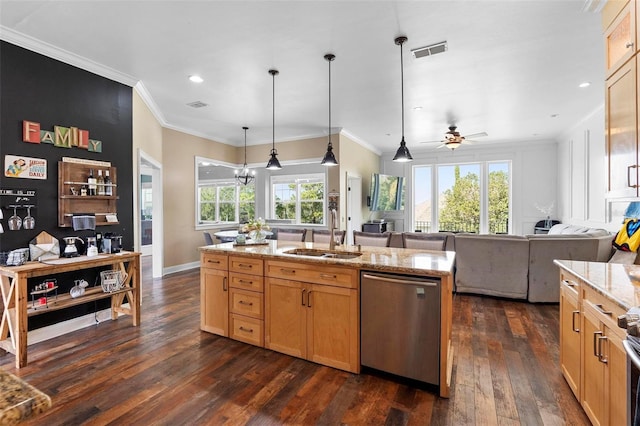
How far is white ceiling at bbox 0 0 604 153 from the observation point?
2.56 metres

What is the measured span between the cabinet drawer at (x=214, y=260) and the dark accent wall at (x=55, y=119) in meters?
1.40

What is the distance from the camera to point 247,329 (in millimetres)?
3002

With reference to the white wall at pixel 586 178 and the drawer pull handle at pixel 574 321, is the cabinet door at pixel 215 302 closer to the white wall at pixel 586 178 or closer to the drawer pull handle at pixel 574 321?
the drawer pull handle at pixel 574 321

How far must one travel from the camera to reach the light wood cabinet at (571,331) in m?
1.99

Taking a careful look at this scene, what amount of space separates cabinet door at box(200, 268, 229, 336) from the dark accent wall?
4.69 feet

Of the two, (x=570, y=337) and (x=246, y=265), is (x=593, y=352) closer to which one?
(x=570, y=337)

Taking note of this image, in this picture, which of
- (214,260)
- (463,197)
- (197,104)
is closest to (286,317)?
(214,260)

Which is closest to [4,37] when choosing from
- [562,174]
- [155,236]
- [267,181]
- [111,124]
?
[111,124]

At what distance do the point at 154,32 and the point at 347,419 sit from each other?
3.60 metres

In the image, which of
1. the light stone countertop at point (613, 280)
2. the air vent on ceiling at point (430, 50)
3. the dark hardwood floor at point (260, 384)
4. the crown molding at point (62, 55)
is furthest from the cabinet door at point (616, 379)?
the crown molding at point (62, 55)

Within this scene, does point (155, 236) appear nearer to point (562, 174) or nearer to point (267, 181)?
point (267, 181)

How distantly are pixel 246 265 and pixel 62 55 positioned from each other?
2954mm

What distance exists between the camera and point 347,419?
1955mm

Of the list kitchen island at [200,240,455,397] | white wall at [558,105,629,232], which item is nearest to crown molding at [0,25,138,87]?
kitchen island at [200,240,455,397]
